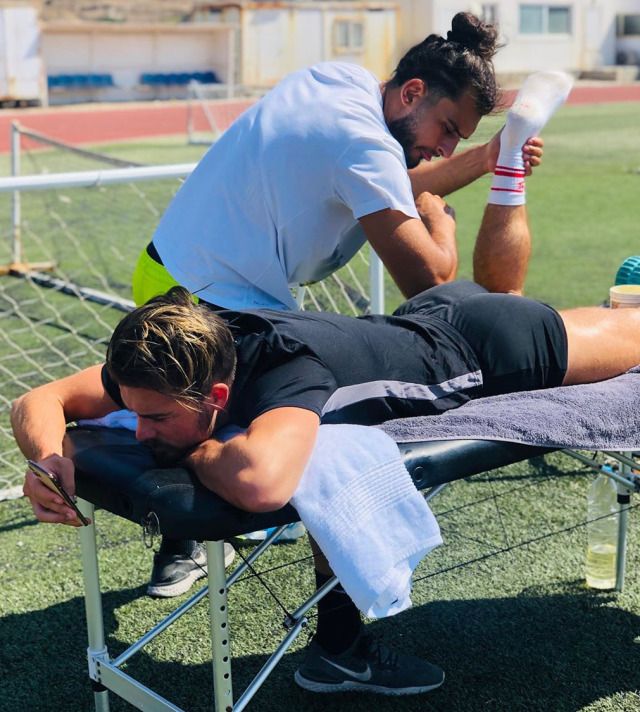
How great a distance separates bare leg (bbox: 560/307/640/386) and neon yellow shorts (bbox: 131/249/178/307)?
3.48 ft

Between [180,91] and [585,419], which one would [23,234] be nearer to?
[585,419]

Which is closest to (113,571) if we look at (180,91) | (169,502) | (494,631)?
(494,631)

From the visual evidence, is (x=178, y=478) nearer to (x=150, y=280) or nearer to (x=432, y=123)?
(x=150, y=280)

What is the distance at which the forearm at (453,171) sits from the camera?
3.05 metres

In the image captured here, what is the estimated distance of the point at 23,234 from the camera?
8930 mm

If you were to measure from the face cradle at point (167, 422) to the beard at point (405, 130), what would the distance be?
1.02 meters

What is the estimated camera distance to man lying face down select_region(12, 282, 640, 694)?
2.02 metres

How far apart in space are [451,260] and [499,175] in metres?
0.32

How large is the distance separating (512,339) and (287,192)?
673 mm

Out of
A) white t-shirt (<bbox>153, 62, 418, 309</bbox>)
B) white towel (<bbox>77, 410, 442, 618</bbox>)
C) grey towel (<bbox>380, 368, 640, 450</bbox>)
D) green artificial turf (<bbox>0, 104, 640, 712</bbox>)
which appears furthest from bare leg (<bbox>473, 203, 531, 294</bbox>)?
white towel (<bbox>77, 410, 442, 618</bbox>)

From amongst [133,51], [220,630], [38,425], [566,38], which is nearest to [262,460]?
[220,630]

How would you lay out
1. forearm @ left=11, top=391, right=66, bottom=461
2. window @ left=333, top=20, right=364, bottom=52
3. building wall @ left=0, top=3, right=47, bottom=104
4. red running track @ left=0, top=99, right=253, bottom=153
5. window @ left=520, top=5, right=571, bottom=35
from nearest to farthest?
forearm @ left=11, top=391, right=66, bottom=461 < red running track @ left=0, top=99, right=253, bottom=153 < building wall @ left=0, top=3, right=47, bottom=104 < window @ left=333, top=20, right=364, bottom=52 < window @ left=520, top=5, right=571, bottom=35

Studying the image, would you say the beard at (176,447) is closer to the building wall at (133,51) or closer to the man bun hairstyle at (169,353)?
the man bun hairstyle at (169,353)

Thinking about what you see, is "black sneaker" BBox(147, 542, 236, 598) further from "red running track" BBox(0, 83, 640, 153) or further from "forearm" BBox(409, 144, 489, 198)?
"red running track" BBox(0, 83, 640, 153)
